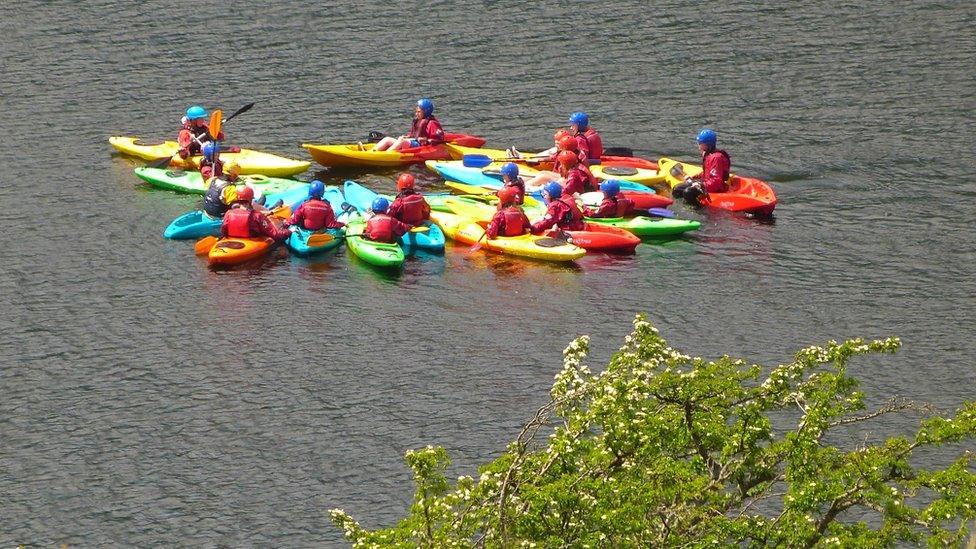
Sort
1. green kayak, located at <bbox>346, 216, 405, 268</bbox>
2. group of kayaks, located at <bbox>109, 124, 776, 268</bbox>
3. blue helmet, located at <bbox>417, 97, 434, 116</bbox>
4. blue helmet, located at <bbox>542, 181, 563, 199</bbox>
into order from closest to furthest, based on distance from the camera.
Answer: green kayak, located at <bbox>346, 216, 405, 268</bbox>
group of kayaks, located at <bbox>109, 124, 776, 268</bbox>
blue helmet, located at <bbox>542, 181, 563, 199</bbox>
blue helmet, located at <bbox>417, 97, 434, 116</bbox>

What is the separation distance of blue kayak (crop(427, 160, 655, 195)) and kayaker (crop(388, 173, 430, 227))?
3.50m

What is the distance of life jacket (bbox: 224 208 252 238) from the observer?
29.6m

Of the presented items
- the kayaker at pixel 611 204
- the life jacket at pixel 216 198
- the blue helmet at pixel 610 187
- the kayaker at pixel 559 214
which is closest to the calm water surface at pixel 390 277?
the kayaker at pixel 559 214

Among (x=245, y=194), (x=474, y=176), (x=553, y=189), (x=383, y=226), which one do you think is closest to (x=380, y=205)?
(x=383, y=226)

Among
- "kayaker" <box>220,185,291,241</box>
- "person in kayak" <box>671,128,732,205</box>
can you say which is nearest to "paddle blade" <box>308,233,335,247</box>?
"kayaker" <box>220,185,291,241</box>

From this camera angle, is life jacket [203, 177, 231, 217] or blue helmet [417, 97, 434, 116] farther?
blue helmet [417, 97, 434, 116]

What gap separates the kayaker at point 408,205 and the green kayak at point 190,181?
12.6ft

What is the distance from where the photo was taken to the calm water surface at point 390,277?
2250 cm

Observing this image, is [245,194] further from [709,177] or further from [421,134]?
[709,177]

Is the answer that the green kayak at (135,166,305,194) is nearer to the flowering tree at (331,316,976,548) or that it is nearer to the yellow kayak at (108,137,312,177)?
the yellow kayak at (108,137,312,177)

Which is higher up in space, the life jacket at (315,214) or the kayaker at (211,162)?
the kayaker at (211,162)

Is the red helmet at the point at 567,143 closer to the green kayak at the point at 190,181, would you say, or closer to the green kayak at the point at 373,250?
the green kayak at the point at 373,250

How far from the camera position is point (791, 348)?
25.8m

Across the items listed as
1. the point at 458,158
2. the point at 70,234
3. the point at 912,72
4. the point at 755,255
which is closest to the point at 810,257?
the point at 755,255
